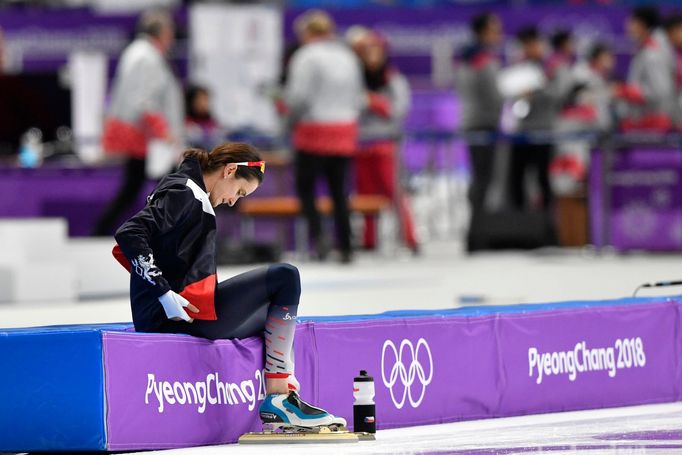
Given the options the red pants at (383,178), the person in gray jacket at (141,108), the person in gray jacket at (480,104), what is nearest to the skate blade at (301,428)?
the person in gray jacket at (141,108)

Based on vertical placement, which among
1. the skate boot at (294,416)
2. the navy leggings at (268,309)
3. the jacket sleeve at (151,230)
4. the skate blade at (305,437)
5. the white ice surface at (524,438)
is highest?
the jacket sleeve at (151,230)

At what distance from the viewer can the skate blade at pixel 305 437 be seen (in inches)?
224

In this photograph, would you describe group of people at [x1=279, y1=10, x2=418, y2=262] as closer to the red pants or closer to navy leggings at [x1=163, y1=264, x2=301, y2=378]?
the red pants

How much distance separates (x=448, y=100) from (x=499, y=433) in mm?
14409

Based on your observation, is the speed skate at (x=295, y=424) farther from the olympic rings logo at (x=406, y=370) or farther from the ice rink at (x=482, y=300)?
the olympic rings logo at (x=406, y=370)

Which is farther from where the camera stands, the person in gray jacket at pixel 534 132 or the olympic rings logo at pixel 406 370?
the person in gray jacket at pixel 534 132


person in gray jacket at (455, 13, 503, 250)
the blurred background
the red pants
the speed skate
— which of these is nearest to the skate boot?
the speed skate

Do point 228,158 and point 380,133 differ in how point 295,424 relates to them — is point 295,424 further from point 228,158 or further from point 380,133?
point 380,133

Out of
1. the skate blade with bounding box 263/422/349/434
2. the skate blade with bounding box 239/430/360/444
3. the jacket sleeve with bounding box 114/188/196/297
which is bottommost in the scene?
the skate blade with bounding box 239/430/360/444

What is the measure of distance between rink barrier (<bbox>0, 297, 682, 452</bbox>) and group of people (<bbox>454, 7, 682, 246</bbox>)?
7912mm

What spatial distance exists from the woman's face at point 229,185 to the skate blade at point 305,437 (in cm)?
86

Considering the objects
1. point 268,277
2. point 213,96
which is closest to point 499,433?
point 268,277

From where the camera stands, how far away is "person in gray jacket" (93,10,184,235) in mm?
13328

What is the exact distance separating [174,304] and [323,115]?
8167mm
